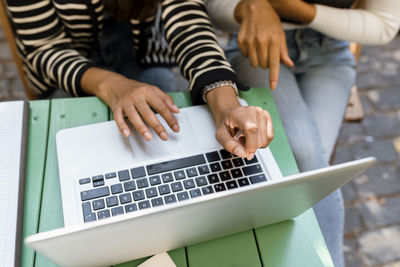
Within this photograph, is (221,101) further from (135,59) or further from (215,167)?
(135,59)

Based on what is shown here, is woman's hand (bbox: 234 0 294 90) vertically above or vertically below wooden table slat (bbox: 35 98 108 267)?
above

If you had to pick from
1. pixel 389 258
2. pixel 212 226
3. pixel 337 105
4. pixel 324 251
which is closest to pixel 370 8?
pixel 337 105

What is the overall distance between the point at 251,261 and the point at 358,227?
1.13m

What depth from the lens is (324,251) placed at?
2.37ft

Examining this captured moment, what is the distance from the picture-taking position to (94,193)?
0.71 m

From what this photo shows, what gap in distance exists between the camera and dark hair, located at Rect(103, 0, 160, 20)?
1064mm

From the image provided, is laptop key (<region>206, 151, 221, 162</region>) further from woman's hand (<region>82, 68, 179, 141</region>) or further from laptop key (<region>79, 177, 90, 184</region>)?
laptop key (<region>79, 177, 90, 184</region>)

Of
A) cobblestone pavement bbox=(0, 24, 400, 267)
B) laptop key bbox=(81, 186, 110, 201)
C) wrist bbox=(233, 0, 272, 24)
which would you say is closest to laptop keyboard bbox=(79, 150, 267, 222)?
laptop key bbox=(81, 186, 110, 201)

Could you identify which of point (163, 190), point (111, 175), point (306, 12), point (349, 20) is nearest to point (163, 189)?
point (163, 190)

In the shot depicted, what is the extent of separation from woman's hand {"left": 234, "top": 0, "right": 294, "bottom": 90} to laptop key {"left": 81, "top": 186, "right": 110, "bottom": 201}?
48 cm

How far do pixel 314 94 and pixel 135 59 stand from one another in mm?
618

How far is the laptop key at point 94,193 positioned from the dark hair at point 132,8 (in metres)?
0.58

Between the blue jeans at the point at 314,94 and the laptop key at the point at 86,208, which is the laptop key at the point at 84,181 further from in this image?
the blue jeans at the point at 314,94

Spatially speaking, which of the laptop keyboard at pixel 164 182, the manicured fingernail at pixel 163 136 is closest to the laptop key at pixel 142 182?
the laptop keyboard at pixel 164 182
